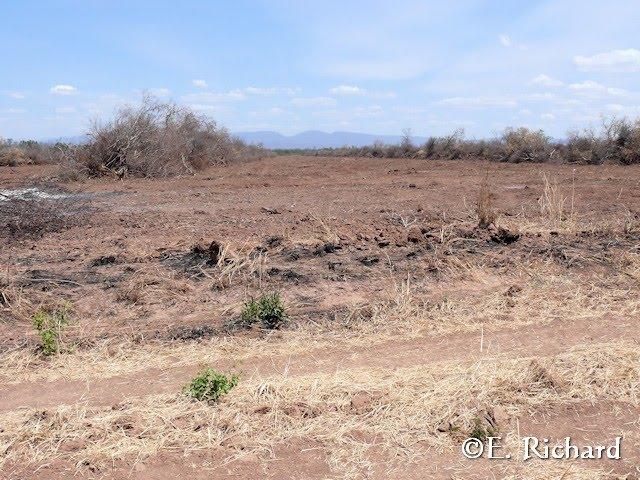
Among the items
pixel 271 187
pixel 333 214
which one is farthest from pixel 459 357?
pixel 271 187

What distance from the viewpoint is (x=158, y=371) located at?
5461 millimetres

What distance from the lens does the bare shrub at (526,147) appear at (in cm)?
2428

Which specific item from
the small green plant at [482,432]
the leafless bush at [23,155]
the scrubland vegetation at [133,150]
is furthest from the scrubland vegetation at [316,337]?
the leafless bush at [23,155]

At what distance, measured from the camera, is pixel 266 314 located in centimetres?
638

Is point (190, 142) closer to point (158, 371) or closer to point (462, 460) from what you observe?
point (158, 371)

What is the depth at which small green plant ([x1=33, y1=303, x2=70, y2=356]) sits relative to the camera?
5805 mm

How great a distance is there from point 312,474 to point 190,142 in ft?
71.9

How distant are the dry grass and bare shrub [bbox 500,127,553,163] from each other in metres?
20.4

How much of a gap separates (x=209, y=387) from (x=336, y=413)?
3.13 feet

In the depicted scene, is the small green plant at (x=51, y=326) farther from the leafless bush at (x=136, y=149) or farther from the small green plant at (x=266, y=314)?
the leafless bush at (x=136, y=149)

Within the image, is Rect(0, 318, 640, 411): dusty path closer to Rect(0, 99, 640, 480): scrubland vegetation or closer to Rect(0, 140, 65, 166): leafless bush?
Rect(0, 99, 640, 480): scrubland vegetation

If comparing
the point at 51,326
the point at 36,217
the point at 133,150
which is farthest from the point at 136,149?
the point at 51,326

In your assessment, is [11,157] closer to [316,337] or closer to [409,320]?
[316,337]

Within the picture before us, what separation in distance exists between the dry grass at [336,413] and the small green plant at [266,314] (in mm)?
1385
